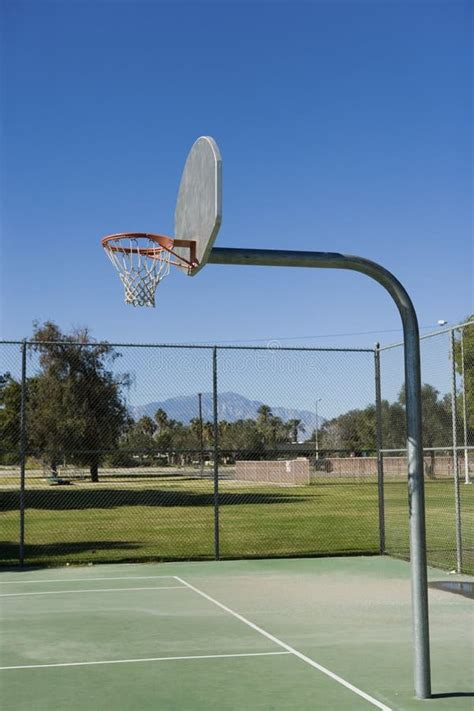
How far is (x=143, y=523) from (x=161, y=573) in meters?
9.48

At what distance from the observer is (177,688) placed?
6371mm

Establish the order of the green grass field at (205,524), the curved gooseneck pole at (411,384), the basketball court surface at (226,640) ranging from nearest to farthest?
the curved gooseneck pole at (411,384) → the basketball court surface at (226,640) → the green grass field at (205,524)

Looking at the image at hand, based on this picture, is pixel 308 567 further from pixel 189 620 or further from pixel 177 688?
pixel 177 688

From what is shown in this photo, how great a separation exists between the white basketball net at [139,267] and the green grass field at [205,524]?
268 inches

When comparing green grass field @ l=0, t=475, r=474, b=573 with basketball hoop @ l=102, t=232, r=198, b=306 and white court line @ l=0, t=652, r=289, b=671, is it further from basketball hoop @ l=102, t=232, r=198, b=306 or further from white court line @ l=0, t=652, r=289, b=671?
basketball hoop @ l=102, t=232, r=198, b=306

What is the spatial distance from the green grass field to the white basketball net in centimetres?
680

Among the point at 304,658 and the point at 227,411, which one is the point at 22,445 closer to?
the point at 227,411

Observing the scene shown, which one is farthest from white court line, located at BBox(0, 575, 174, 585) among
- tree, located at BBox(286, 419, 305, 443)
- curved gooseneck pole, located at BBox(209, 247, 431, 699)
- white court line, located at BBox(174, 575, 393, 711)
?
curved gooseneck pole, located at BBox(209, 247, 431, 699)

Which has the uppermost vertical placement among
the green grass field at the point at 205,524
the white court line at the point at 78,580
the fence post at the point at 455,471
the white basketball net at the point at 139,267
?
the white basketball net at the point at 139,267

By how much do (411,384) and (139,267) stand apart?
2.49 meters

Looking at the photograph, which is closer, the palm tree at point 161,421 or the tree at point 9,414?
the palm tree at point 161,421

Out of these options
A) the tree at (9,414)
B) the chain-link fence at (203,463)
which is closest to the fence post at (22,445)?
the chain-link fence at (203,463)

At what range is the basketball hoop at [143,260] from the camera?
6.95 m

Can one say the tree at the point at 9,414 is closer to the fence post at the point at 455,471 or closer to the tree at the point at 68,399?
the tree at the point at 68,399
